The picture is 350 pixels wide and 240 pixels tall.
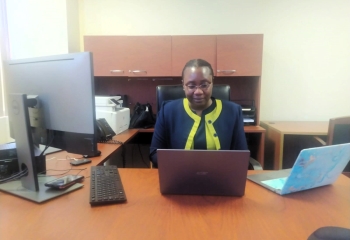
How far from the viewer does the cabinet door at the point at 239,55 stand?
264 cm

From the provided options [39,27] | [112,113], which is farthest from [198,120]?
[39,27]

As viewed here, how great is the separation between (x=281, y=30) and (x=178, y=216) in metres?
2.72

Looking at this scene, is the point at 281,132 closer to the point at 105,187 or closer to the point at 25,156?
the point at 105,187

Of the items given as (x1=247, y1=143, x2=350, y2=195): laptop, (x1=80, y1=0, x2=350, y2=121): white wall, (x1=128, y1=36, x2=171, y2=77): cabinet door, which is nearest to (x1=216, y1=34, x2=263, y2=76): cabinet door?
(x1=80, y1=0, x2=350, y2=121): white wall

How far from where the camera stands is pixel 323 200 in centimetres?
99

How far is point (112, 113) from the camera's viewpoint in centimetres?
241

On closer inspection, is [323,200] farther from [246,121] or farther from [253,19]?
[253,19]

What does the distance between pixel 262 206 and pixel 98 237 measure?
55cm

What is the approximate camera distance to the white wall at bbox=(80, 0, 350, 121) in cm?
293

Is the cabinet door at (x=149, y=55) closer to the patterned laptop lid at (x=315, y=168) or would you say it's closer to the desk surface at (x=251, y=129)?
the desk surface at (x=251, y=129)

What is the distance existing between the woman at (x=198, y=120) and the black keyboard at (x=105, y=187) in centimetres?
36

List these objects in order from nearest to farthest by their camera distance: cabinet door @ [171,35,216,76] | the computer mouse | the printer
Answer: the computer mouse → the printer → cabinet door @ [171,35,216,76]

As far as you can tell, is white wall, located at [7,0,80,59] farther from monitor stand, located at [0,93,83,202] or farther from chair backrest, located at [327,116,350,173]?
chair backrest, located at [327,116,350,173]

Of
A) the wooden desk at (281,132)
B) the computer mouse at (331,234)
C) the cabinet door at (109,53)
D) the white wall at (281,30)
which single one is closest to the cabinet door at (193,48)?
the white wall at (281,30)
